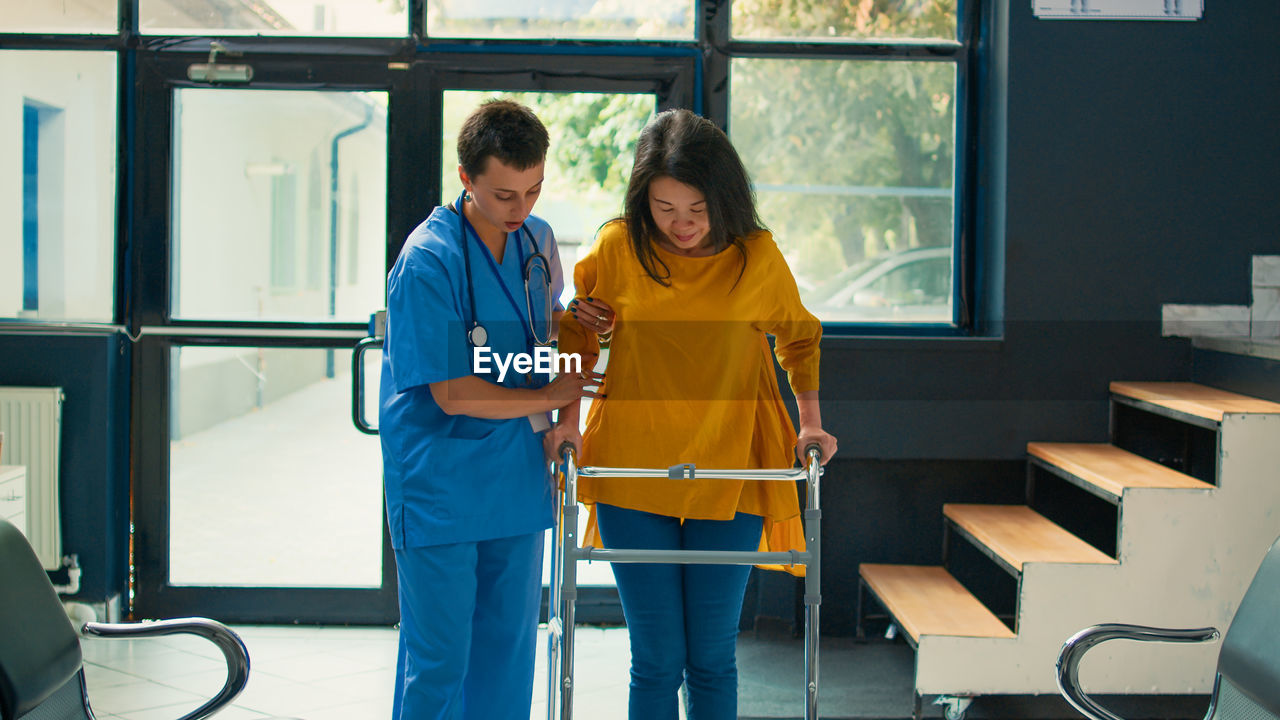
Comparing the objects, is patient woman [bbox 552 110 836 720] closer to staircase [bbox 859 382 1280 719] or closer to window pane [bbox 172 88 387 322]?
staircase [bbox 859 382 1280 719]

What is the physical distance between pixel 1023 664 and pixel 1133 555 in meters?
0.38

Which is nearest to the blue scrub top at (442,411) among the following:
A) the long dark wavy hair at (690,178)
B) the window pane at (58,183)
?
the long dark wavy hair at (690,178)

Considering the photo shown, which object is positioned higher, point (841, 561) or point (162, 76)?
point (162, 76)

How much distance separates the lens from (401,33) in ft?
9.91

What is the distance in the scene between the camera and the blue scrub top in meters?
1.65

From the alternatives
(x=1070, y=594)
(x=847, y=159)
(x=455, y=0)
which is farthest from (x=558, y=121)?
(x=1070, y=594)

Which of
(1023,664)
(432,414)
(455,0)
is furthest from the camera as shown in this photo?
(455,0)

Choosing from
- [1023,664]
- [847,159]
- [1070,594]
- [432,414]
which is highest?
[847,159]

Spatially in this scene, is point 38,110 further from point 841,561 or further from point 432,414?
point 841,561

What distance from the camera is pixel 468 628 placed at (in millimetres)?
1725

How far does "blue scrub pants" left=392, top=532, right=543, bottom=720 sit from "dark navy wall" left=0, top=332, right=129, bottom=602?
5.59 feet

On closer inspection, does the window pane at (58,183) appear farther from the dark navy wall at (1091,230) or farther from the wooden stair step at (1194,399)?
the wooden stair step at (1194,399)

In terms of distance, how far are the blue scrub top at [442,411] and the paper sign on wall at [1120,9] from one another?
196 cm

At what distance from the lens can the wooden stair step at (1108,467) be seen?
97.1 inches
